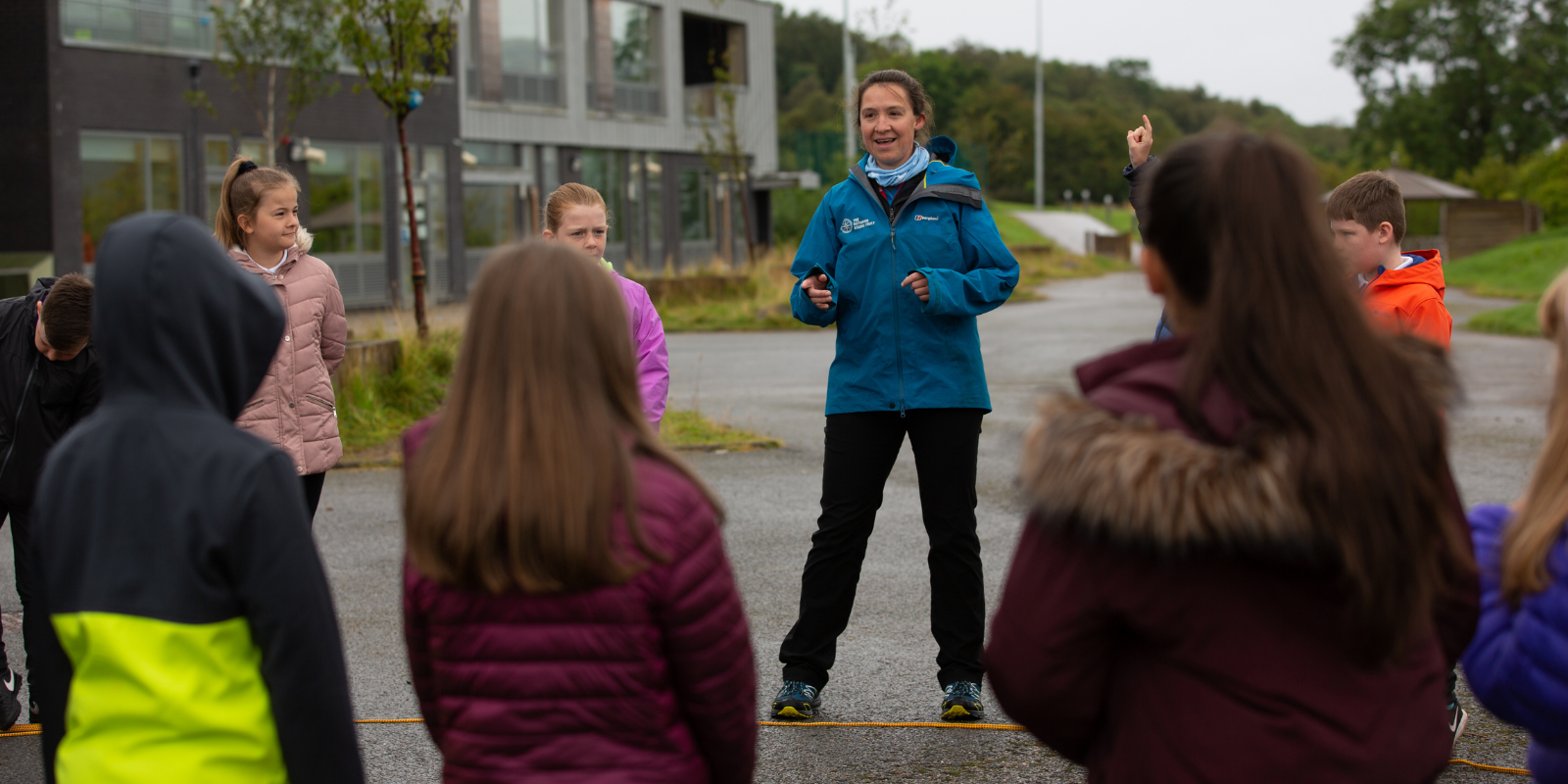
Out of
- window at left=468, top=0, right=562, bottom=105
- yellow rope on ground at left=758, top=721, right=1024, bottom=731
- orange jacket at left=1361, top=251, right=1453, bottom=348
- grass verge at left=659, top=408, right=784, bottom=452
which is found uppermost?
window at left=468, top=0, right=562, bottom=105

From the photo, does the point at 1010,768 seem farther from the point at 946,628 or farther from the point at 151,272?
the point at 151,272

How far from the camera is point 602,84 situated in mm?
35562

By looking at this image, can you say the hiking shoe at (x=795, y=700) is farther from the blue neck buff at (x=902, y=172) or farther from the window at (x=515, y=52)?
the window at (x=515, y=52)

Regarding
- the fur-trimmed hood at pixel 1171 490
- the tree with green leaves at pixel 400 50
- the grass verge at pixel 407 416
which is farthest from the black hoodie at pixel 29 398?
the tree with green leaves at pixel 400 50

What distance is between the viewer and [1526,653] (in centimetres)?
195

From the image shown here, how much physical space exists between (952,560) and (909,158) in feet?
4.39

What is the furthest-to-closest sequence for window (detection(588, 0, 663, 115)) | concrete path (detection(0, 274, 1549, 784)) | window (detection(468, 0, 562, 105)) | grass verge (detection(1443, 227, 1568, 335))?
window (detection(588, 0, 663, 115)) < window (detection(468, 0, 562, 105)) < grass verge (detection(1443, 227, 1568, 335)) < concrete path (detection(0, 274, 1549, 784))

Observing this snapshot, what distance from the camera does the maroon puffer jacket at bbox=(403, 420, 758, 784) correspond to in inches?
77.3

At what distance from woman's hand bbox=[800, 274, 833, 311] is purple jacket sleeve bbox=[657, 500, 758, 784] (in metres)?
2.29

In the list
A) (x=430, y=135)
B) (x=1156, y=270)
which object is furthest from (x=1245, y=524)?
(x=430, y=135)

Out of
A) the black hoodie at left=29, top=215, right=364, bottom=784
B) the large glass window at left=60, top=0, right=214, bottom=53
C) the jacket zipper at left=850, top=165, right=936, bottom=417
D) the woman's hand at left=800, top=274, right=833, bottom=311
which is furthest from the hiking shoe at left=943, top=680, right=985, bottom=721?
the large glass window at left=60, top=0, right=214, bottom=53

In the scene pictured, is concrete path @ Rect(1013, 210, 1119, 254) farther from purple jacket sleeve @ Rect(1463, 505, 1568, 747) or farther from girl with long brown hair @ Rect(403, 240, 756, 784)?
girl with long brown hair @ Rect(403, 240, 756, 784)

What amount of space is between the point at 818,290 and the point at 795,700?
1333mm

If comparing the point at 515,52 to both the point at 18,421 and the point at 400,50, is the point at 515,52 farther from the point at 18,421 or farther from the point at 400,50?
the point at 18,421
